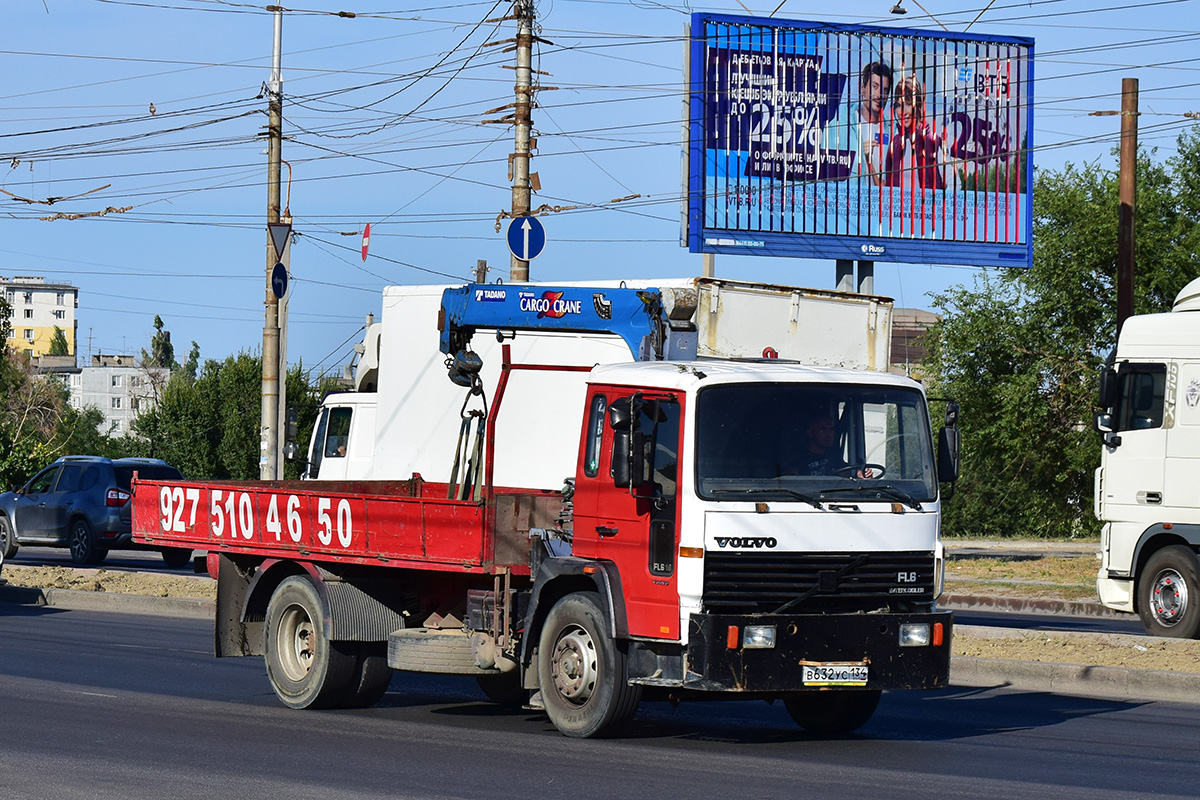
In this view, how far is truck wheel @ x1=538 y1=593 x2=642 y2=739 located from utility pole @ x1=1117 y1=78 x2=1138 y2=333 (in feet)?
59.5

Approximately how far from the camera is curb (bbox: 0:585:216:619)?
20.4 metres

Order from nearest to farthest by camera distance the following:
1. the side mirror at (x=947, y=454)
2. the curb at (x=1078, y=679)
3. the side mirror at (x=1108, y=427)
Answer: the side mirror at (x=947, y=454)
the curb at (x=1078, y=679)
the side mirror at (x=1108, y=427)

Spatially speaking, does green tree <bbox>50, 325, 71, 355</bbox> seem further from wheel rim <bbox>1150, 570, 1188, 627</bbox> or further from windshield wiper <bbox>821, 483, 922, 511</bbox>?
windshield wiper <bbox>821, 483, 922, 511</bbox>

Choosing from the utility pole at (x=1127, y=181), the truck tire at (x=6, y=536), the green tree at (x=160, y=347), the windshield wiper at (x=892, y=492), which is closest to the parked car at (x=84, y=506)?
the truck tire at (x=6, y=536)

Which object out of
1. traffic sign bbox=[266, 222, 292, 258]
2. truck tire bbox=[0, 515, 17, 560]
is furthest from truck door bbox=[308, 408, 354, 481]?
truck tire bbox=[0, 515, 17, 560]

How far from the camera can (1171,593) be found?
17328mm

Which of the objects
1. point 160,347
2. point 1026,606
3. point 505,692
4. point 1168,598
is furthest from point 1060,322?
point 160,347

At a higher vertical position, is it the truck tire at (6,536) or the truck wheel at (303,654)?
the truck wheel at (303,654)

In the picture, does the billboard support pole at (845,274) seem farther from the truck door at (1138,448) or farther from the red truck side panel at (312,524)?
the red truck side panel at (312,524)

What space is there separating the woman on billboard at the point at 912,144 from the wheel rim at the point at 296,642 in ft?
64.8

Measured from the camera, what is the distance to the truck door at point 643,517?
958cm

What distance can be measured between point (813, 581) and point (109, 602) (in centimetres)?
1359

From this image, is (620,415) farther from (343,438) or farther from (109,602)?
(343,438)

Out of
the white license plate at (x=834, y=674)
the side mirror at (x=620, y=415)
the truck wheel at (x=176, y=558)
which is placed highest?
the side mirror at (x=620, y=415)
